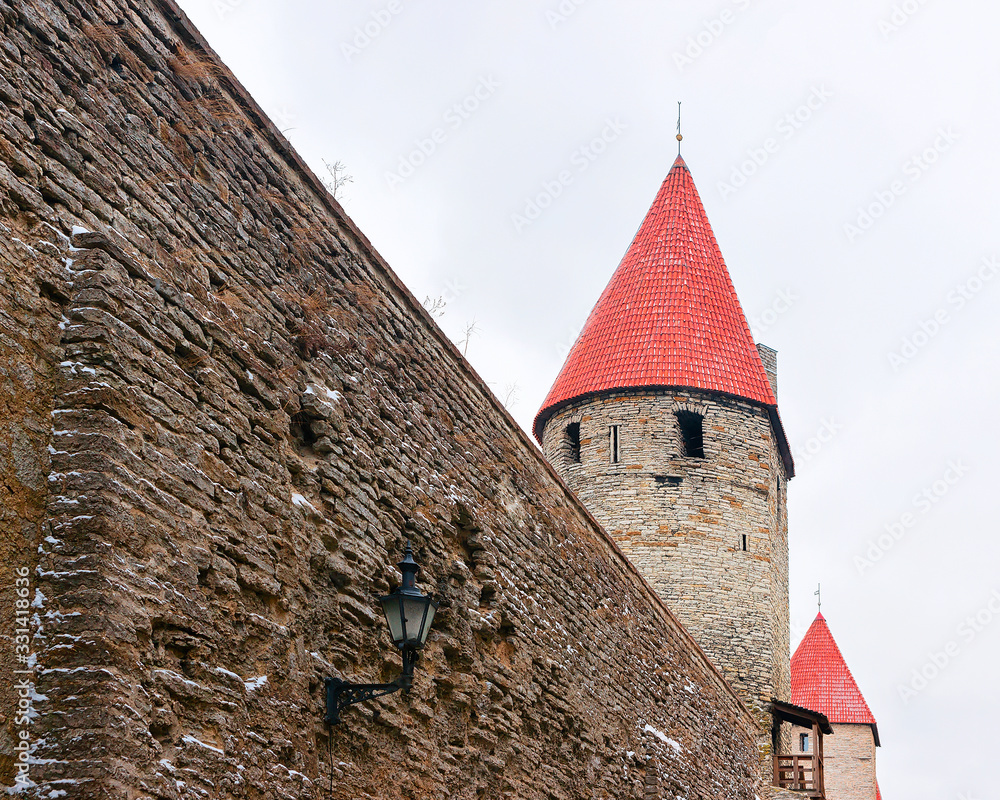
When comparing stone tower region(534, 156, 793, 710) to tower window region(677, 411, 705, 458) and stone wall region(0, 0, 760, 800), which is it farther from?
stone wall region(0, 0, 760, 800)

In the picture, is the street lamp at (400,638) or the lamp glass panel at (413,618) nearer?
the street lamp at (400,638)

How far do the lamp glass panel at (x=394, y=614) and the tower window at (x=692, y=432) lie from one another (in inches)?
543

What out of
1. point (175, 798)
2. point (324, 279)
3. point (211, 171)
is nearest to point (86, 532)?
point (175, 798)

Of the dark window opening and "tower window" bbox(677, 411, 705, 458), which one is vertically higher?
"tower window" bbox(677, 411, 705, 458)

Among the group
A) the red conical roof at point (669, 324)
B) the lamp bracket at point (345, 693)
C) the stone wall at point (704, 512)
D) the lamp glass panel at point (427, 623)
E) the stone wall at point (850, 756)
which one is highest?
the red conical roof at point (669, 324)

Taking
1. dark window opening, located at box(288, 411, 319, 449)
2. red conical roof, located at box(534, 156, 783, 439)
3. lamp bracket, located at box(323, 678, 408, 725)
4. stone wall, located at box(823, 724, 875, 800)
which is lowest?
stone wall, located at box(823, 724, 875, 800)

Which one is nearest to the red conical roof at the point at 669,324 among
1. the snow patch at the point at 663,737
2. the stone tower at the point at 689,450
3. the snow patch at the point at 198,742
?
the stone tower at the point at 689,450

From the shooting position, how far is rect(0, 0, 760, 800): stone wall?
338 centimetres

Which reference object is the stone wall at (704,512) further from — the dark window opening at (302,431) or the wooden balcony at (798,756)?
the dark window opening at (302,431)

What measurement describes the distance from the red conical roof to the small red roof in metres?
14.7

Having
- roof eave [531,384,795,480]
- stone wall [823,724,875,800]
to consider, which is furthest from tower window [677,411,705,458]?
stone wall [823,724,875,800]

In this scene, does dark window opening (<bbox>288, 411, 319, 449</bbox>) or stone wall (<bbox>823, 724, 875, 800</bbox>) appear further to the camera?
stone wall (<bbox>823, 724, 875, 800</bbox>)

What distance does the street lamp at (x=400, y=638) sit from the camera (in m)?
4.64

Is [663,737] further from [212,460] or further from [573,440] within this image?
[573,440]
